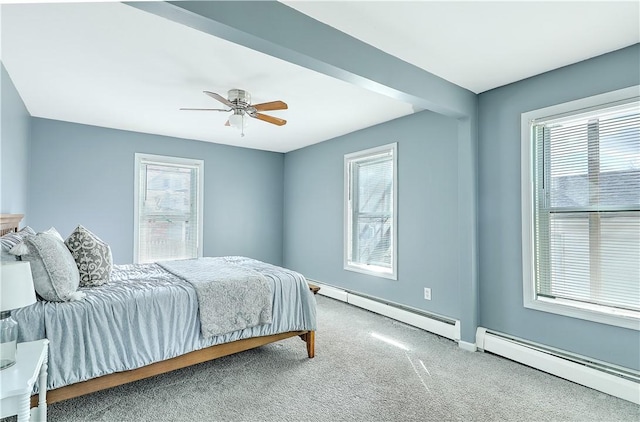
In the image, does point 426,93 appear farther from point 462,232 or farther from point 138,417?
point 138,417

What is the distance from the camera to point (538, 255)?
277 cm

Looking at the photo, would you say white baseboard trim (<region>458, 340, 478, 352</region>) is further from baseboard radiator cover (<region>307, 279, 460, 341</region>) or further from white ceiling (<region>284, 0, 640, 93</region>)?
white ceiling (<region>284, 0, 640, 93</region>)

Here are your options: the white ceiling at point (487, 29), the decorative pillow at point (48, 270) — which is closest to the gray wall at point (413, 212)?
the white ceiling at point (487, 29)

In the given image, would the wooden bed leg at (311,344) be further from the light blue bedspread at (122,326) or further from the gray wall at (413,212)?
the gray wall at (413,212)

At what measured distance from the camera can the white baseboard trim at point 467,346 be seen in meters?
3.02

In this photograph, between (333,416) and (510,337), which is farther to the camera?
(510,337)

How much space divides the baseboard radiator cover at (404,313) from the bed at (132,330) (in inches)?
54.1

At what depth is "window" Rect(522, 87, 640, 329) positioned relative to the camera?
2318 millimetres

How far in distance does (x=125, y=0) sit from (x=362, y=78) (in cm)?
143

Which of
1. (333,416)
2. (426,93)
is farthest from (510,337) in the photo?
(426,93)

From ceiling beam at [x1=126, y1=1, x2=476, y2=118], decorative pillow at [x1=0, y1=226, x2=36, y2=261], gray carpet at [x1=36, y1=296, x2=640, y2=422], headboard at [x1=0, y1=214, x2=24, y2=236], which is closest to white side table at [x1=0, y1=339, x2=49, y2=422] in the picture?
decorative pillow at [x1=0, y1=226, x2=36, y2=261]

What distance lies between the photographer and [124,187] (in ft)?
14.8

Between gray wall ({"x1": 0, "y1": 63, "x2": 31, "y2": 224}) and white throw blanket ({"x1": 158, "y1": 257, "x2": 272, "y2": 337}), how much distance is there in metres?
1.60

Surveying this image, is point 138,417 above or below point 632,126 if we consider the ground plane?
below
